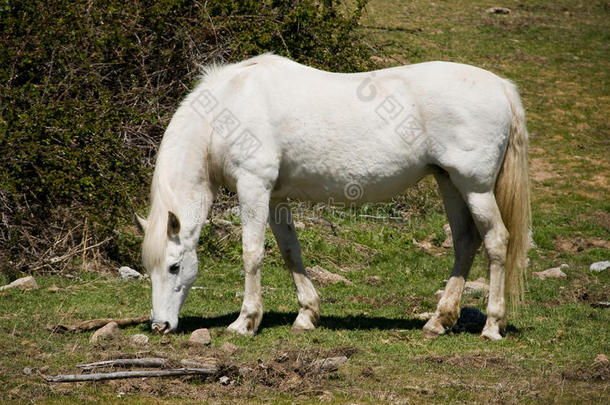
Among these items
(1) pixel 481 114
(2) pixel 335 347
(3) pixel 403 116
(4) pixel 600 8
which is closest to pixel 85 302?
(2) pixel 335 347

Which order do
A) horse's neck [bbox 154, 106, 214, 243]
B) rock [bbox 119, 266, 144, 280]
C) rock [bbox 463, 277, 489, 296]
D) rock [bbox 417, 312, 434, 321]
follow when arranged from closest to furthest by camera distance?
horse's neck [bbox 154, 106, 214, 243]
rock [bbox 417, 312, 434, 321]
rock [bbox 463, 277, 489, 296]
rock [bbox 119, 266, 144, 280]

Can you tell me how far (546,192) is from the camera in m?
13.8

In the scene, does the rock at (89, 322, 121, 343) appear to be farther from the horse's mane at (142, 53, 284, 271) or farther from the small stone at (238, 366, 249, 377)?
the small stone at (238, 366, 249, 377)

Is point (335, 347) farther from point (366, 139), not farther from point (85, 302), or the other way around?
point (85, 302)

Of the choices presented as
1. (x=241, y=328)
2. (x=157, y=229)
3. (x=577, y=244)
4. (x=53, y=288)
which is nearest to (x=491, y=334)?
(x=241, y=328)

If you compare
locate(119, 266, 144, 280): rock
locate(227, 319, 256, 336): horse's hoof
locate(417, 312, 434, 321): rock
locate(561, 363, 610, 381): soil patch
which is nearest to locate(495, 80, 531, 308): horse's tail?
locate(417, 312, 434, 321): rock

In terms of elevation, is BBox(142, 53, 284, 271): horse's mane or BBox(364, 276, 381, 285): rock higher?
BBox(142, 53, 284, 271): horse's mane

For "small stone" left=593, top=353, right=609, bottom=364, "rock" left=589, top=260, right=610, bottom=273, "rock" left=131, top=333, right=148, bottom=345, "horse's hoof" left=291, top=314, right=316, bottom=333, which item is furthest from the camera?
"rock" left=589, top=260, right=610, bottom=273

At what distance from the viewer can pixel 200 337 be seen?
620 centimetres

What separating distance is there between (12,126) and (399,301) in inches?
194

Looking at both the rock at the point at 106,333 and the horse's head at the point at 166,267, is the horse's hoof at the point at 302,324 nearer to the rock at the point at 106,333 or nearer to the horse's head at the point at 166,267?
the horse's head at the point at 166,267

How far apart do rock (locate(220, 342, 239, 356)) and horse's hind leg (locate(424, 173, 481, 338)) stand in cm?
185

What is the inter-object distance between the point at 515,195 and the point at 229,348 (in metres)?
2.86

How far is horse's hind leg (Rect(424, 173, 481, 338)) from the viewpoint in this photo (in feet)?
22.9
